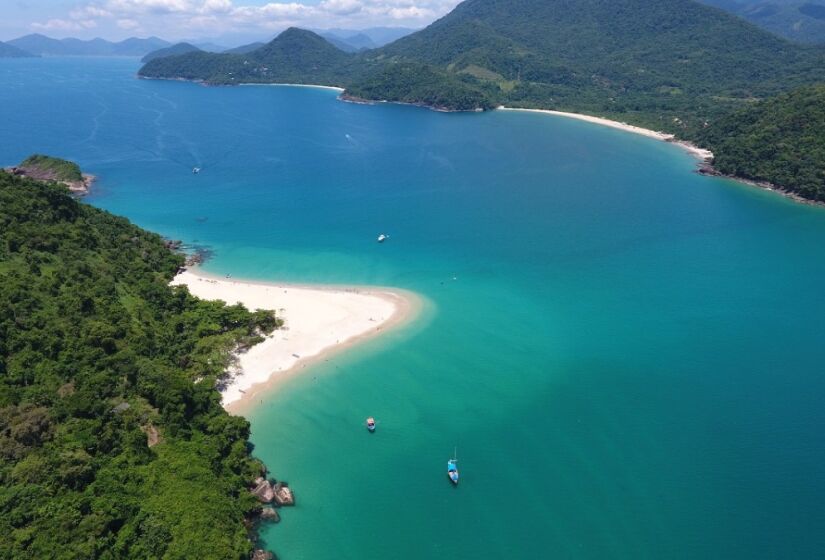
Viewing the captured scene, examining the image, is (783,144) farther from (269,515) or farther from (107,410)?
(107,410)

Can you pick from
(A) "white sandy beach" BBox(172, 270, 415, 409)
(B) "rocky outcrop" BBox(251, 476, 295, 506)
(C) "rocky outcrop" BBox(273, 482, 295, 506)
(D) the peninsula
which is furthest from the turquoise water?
(D) the peninsula


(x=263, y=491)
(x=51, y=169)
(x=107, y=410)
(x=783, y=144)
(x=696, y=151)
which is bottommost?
(x=263, y=491)

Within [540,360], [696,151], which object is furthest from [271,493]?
[696,151]

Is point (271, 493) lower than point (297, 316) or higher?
lower

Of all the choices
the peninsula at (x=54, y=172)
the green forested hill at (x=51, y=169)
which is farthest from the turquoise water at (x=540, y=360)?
the green forested hill at (x=51, y=169)

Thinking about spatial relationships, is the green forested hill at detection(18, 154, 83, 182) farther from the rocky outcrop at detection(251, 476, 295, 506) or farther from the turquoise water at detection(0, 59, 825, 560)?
the rocky outcrop at detection(251, 476, 295, 506)

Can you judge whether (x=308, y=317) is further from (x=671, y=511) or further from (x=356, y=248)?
(x=671, y=511)
